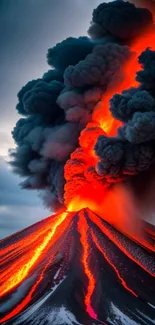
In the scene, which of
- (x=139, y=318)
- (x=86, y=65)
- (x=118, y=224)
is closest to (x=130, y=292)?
(x=139, y=318)

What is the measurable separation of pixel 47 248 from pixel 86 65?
9.97 metres

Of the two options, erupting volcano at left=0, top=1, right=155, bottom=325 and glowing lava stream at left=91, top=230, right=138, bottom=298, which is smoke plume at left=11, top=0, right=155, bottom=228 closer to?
erupting volcano at left=0, top=1, right=155, bottom=325

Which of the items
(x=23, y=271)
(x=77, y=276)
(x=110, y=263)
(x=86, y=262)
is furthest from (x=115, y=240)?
(x=23, y=271)

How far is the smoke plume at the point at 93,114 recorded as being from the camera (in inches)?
774

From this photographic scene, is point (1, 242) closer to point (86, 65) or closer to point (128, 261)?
point (128, 261)

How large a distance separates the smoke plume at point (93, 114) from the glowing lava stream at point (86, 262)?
2765mm

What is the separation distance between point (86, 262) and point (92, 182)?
6469 mm

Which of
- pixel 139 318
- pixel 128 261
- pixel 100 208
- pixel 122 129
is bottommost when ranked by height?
pixel 139 318

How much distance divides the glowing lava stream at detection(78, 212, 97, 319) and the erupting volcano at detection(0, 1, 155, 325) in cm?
4

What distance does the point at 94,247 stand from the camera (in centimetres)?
1631

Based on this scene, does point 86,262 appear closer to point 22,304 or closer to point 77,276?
point 77,276

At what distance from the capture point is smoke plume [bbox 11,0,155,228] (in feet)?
64.5

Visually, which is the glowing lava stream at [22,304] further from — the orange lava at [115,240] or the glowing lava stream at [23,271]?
the orange lava at [115,240]

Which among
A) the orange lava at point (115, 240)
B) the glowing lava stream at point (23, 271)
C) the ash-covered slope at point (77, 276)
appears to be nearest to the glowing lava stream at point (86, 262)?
the ash-covered slope at point (77, 276)
